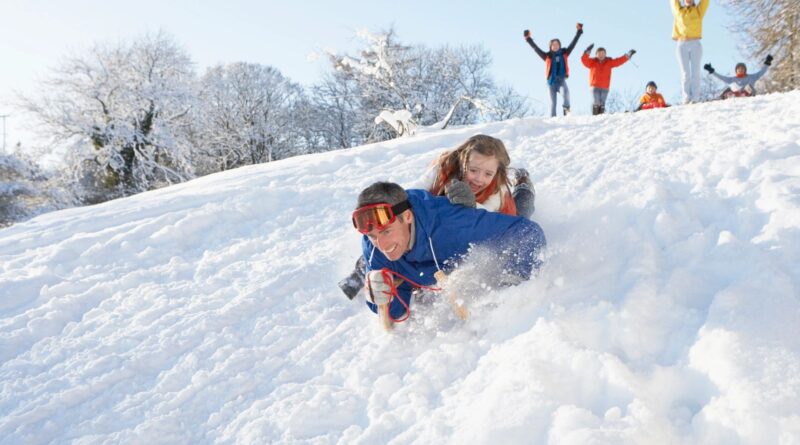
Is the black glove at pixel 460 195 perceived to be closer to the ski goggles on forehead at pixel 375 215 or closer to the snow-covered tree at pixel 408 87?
the ski goggles on forehead at pixel 375 215

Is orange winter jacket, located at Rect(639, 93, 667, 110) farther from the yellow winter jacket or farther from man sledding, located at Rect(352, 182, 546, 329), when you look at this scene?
man sledding, located at Rect(352, 182, 546, 329)

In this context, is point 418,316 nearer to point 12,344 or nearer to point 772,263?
point 772,263

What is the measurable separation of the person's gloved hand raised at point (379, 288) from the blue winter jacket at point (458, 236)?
171 mm

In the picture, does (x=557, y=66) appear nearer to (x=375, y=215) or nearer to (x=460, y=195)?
(x=460, y=195)

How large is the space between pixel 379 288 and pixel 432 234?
356 millimetres

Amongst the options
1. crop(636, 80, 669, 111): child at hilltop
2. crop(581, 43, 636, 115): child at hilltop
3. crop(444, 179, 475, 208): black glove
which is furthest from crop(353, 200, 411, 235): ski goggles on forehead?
crop(636, 80, 669, 111): child at hilltop

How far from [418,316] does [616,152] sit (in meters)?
2.96

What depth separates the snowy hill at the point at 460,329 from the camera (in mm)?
1769

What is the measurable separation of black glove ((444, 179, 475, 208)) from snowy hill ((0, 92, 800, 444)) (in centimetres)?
50

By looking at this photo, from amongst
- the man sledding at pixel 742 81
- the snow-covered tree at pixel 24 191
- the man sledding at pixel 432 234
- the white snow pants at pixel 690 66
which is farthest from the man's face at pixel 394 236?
the snow-covered tree at pixel 24 191

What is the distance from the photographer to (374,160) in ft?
21.5

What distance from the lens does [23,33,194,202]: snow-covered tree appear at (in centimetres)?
1942

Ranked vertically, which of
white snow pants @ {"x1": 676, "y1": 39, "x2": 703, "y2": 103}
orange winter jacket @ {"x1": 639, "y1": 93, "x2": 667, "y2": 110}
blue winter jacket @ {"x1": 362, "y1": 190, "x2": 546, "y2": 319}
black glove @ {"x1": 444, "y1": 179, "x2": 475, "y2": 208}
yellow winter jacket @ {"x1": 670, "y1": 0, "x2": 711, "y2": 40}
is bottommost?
blue winter jacket @ {"x1": 362, "y1": 190, "x2": 546, "y2": 319}

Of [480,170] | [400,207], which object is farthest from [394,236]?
[480,170]
